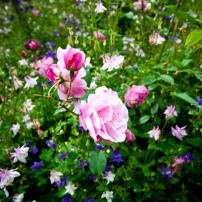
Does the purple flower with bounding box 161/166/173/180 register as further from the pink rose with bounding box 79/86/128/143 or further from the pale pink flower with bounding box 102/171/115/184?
the pink rose with bounding box 79/86/128/143

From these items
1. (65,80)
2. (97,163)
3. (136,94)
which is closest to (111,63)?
(136,94)

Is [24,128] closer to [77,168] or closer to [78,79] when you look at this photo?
[77,168]

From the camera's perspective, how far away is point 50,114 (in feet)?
4.67

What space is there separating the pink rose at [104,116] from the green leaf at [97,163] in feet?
0.88

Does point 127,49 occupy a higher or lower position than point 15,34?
higher

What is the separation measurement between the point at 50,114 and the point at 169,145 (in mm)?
963

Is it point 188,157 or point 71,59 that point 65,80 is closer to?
point 71,59

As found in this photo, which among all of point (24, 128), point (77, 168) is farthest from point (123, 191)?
point (24, 128)

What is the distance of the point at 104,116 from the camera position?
0.44 metres

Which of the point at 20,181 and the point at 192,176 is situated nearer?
the point at 192,176

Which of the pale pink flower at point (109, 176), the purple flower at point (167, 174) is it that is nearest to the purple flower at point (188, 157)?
the purple flower at point (167, 174)

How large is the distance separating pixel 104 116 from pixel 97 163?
0.33 metres

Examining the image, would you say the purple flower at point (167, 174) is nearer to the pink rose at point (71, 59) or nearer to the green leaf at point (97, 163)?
the green leaf at point (97, 163)

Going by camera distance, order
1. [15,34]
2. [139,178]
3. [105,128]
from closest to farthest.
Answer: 1. [105,128]
2. [139,178]
3. [15,34]
